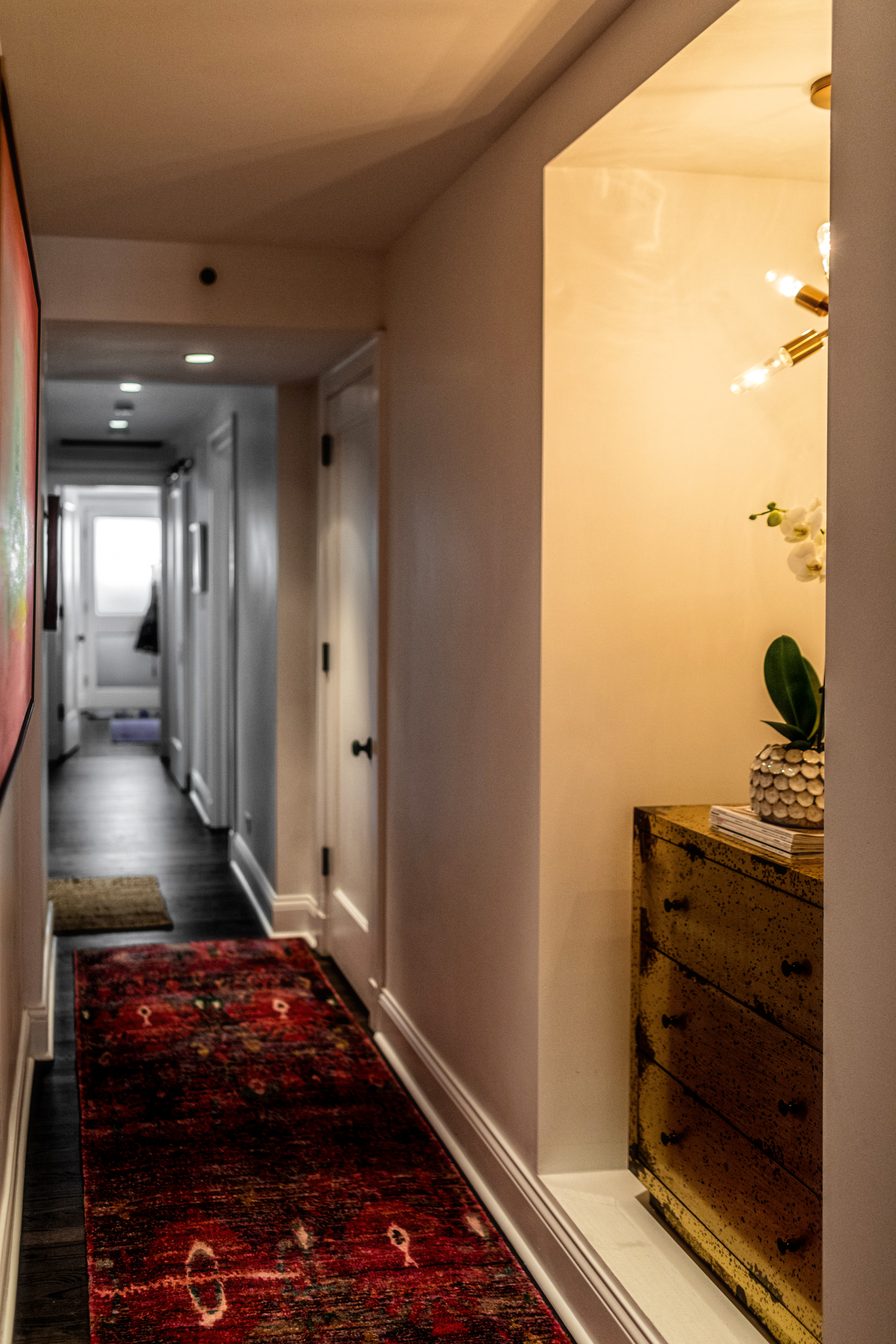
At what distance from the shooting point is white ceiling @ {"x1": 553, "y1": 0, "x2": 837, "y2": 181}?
188cm

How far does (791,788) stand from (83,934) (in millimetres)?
3860

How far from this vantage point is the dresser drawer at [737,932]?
6.47 feet

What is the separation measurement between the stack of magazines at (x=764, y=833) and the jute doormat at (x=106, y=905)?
11.6 feet

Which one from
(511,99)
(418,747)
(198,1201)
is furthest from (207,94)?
(198,1201)

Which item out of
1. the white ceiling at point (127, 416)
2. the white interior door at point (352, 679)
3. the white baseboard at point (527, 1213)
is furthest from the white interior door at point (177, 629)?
the white baseboard at point (527, 1213)

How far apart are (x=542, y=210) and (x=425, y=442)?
977mm

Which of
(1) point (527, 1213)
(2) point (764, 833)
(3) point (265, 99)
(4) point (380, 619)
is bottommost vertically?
(1) point (527, 1213)

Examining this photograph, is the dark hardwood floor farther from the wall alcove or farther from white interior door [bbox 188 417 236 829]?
the wall alcove

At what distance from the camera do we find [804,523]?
7.30 ft

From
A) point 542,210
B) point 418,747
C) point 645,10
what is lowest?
point 418,747

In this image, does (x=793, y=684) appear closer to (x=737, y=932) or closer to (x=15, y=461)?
(x=737, y=932)

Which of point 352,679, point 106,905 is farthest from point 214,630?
point 352,679

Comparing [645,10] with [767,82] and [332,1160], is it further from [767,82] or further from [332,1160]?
[332,1160]

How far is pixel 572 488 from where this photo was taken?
254cm
